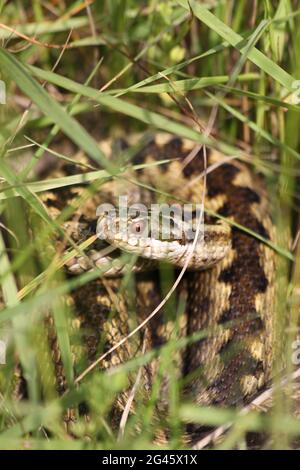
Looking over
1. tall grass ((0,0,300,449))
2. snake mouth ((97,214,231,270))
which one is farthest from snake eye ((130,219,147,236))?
tall grass ((0,0,300,449))

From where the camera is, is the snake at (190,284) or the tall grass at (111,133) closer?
the tall grass at (111,133)

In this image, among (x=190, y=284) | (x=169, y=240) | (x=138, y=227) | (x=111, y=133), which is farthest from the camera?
(x=111, y=133)

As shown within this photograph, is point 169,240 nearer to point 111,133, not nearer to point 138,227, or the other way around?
point 138,227

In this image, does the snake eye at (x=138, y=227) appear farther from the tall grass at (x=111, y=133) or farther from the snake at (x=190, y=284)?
the tall grass at (x=111, y=133)

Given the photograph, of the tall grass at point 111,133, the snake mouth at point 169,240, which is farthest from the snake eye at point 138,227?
the tall grass at point 111,133

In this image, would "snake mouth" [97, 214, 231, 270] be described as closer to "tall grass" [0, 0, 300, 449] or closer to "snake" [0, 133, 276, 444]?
"snake" [0, 133, 276, 444]

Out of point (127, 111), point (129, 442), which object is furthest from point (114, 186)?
point (129, 442)

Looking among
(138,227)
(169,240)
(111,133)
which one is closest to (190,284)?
(169,240)
